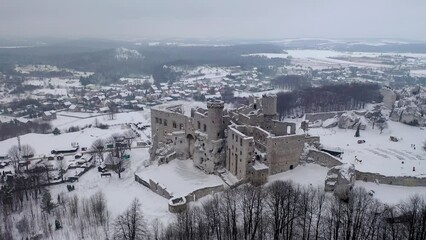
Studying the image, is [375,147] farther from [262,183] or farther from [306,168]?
[262,183]

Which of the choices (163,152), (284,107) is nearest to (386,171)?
(163,152)

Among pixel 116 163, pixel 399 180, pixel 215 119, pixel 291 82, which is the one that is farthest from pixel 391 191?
pixel 291 82

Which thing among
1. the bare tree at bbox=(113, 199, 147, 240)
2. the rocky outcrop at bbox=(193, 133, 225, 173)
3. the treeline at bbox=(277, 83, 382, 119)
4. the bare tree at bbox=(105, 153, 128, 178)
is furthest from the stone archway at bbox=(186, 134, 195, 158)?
the treeline at bbox=(277, 83, 382, 119)

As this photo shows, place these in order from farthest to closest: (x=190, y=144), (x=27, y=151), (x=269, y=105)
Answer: (x=27, y=151), (x=190, y=144), (x=269, y=105)

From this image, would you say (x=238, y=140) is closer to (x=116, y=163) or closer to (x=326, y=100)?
(x=116, y=163)

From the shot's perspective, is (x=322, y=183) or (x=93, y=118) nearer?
(x=322, y=183)
